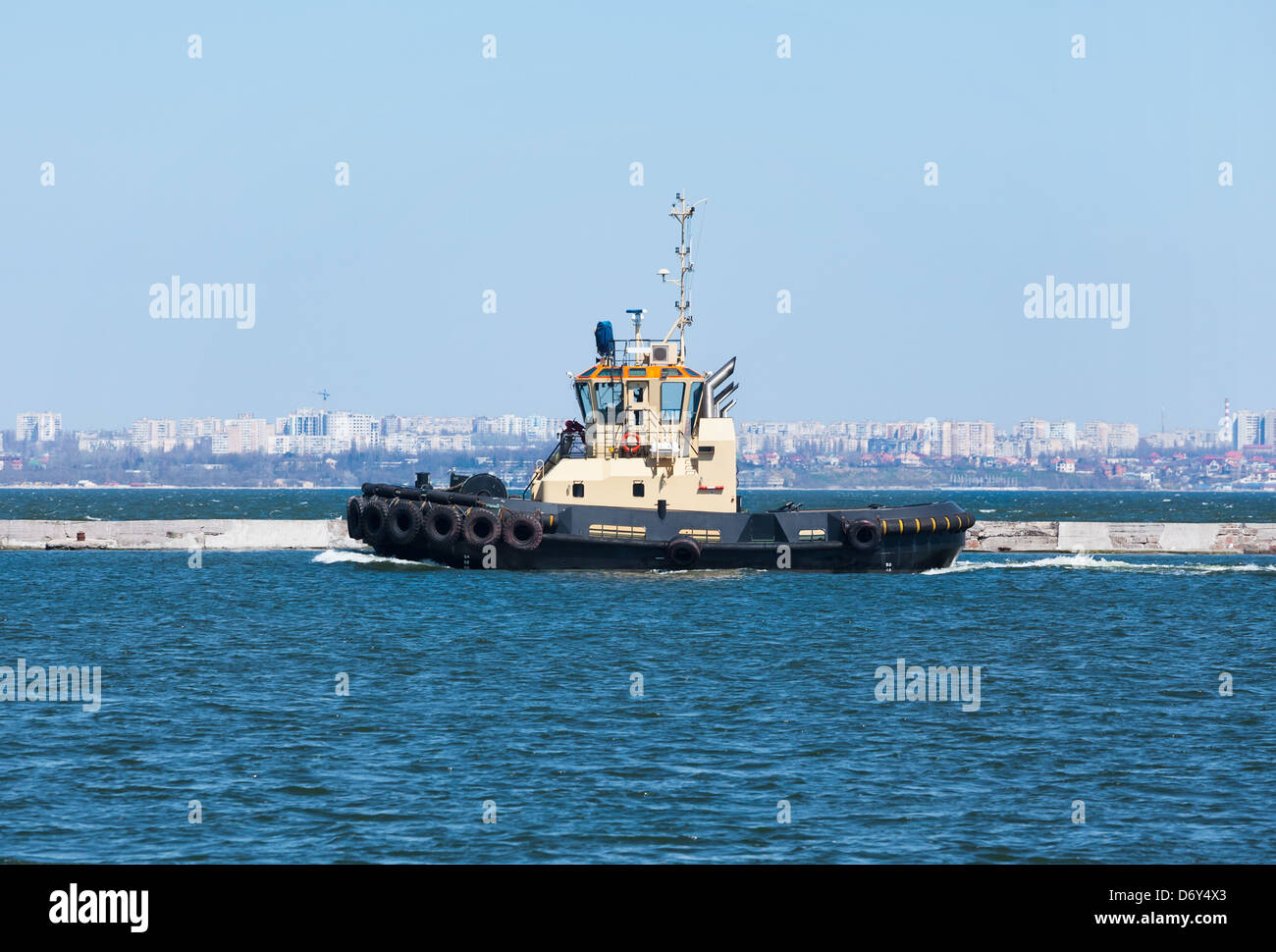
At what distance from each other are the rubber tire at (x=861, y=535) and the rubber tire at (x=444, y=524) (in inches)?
420

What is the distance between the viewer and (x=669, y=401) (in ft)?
127

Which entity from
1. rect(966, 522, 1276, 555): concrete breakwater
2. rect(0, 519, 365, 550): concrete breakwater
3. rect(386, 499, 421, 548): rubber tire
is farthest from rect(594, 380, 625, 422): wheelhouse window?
rect(966, 522, 1276, 555): concrete breakwater

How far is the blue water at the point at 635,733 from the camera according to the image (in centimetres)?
1288

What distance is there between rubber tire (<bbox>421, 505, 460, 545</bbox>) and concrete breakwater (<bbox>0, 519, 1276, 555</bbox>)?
17.4m

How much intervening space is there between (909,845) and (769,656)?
12189 millimetres

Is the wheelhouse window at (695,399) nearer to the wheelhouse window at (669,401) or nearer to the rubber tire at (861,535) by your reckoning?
the wheelhouse window at (669,401)

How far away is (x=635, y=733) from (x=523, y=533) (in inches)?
776

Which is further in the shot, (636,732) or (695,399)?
(695,399)

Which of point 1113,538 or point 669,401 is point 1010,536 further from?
point 669,401

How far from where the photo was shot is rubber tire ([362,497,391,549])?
3897 centimetres

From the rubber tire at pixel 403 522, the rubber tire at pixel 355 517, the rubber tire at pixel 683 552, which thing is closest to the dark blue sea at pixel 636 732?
the rubber tire at pixel 683 552

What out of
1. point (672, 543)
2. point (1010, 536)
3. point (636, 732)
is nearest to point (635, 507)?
point (672, 543)

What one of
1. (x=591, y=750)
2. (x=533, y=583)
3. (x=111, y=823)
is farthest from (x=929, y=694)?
(x=533, y=583)
